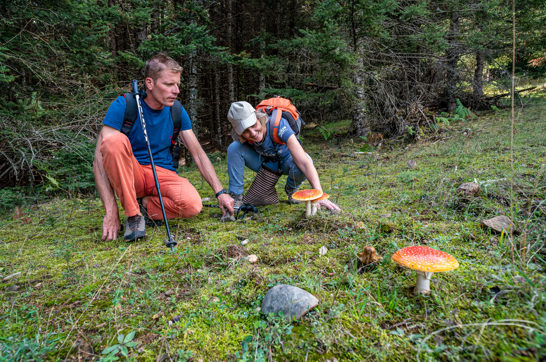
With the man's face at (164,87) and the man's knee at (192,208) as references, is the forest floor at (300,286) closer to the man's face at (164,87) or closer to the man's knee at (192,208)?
the man's knee at (192,208)

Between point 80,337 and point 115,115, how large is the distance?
2381 mm

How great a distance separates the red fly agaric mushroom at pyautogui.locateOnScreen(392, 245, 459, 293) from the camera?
4.78ft

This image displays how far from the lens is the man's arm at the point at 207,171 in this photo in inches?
131

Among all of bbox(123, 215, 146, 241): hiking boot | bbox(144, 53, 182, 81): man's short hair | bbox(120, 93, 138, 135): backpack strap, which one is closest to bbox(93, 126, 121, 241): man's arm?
bbox(120, 93, 138, 135): backpack strap

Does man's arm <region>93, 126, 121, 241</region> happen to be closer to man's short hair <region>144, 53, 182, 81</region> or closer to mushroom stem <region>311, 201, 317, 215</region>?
man's short hair <region>144, 53, 182, 81</region>

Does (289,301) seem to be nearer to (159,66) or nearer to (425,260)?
(425,260)

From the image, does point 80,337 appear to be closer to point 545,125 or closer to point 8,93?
point 8,93

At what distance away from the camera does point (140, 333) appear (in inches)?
59.9

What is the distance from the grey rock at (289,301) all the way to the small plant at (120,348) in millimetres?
696

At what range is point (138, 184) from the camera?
3432mm

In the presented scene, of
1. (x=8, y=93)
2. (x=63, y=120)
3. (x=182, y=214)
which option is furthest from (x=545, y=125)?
(x=8, y=93)

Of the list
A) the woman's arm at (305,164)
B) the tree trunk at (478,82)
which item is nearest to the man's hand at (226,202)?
the woman's arm at (305,164)

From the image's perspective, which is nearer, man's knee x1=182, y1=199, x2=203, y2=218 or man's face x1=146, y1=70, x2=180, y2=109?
man's face x1=146, y1=70, x2=180, y2=109

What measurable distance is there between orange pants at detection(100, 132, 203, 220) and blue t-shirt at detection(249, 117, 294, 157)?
109cm
